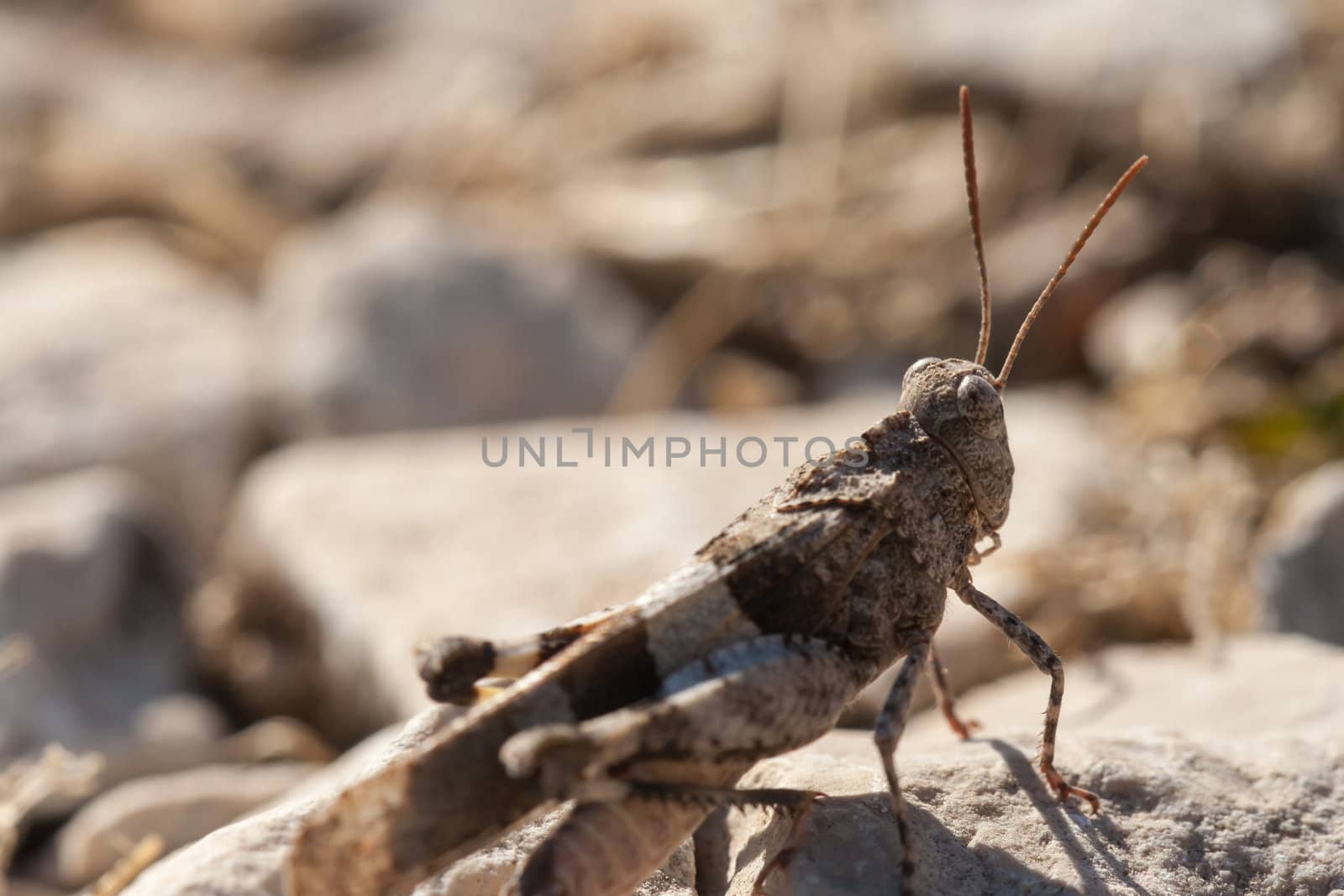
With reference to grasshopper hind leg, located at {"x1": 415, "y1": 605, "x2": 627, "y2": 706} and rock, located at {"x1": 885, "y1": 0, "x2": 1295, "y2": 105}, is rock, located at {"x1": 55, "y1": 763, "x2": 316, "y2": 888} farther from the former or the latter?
rock, located at {"x1": 885, "y1": 0, "x2": 1295, "y2": 105}

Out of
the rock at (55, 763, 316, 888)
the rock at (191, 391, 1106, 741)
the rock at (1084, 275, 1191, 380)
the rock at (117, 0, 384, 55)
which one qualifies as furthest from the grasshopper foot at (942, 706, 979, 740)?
the rock at (117, 0, 384, 55)

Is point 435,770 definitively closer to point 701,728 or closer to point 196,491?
point 701,728

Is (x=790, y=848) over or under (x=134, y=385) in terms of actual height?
under

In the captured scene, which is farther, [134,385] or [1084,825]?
[134,385]

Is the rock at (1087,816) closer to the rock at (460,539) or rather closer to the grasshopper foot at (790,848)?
the grasshopper foot at (790,848)

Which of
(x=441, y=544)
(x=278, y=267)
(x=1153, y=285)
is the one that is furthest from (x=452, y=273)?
(x=1153, y=285)

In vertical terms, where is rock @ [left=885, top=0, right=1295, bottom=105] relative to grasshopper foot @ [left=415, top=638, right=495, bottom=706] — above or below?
above

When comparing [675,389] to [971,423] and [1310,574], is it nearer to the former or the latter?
[1310,574]

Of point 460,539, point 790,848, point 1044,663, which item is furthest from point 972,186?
point 460,539
